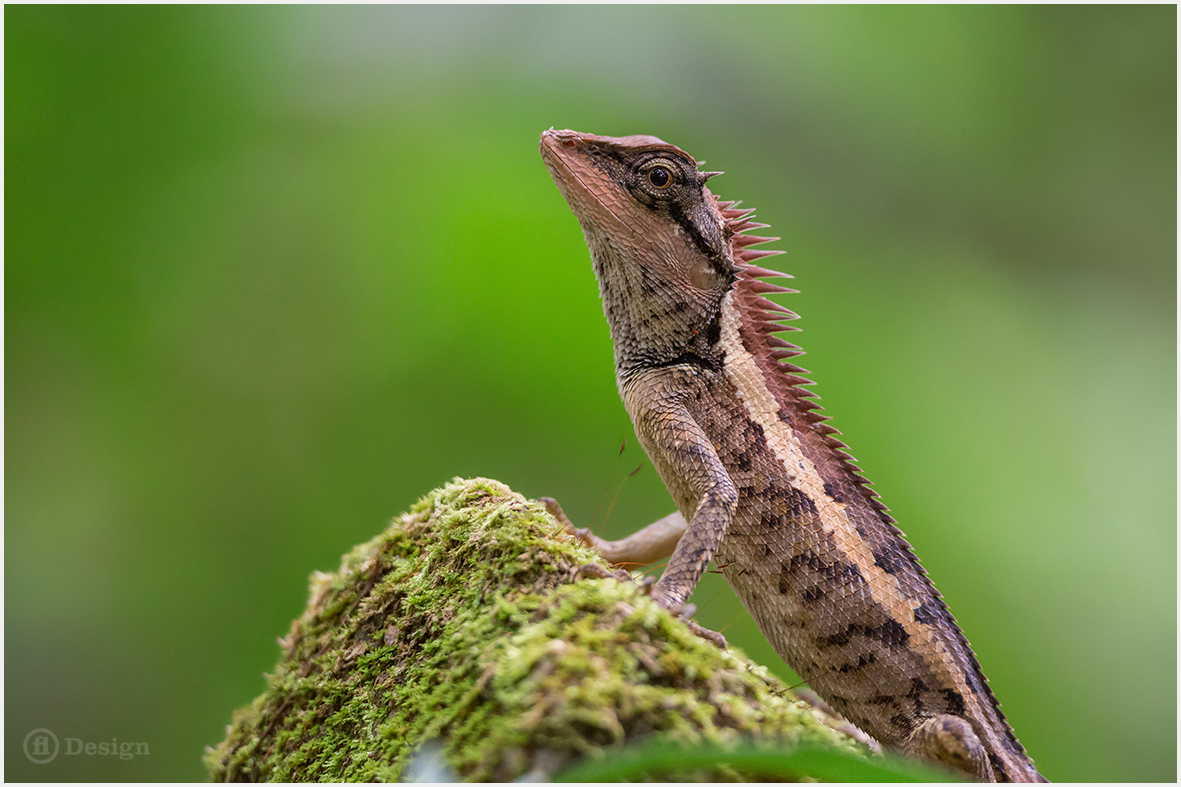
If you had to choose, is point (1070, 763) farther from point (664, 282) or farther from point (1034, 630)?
point (664, 282)

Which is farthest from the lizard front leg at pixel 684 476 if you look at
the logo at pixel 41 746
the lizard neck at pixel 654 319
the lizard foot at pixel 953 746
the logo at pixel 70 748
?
the logo at pixel 41 746

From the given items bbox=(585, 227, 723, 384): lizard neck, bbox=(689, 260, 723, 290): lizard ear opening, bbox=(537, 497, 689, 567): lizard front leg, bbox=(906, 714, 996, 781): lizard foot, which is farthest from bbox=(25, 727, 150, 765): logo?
bbox=(906, 714, 996, 781): lizard foot

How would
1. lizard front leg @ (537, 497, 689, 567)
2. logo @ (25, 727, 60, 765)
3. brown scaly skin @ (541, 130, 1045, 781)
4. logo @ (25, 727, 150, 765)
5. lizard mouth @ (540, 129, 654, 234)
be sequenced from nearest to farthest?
brown scaly skin @ (541, 130, 1045, 781), lizard mouth @ (540, 129, 654, 234), lizard front leg @ (537, 497, 689, 567), logo @ (25, 727, 150, 765), logo @ (25, 727, 60, 765)

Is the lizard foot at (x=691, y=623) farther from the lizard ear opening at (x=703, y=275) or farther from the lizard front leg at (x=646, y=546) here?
the lizard ear opening at (x=703, y=275)

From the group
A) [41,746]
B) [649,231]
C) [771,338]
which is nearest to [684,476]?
[771,338]

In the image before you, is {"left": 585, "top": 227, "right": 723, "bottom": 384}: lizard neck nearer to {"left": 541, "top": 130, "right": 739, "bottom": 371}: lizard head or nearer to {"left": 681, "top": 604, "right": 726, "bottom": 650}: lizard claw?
{"left": 541, "top": 130, "right": 739, "bottom": 371}: lizard head

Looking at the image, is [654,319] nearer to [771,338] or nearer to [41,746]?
[771,338]

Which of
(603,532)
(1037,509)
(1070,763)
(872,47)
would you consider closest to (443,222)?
(603,532)
